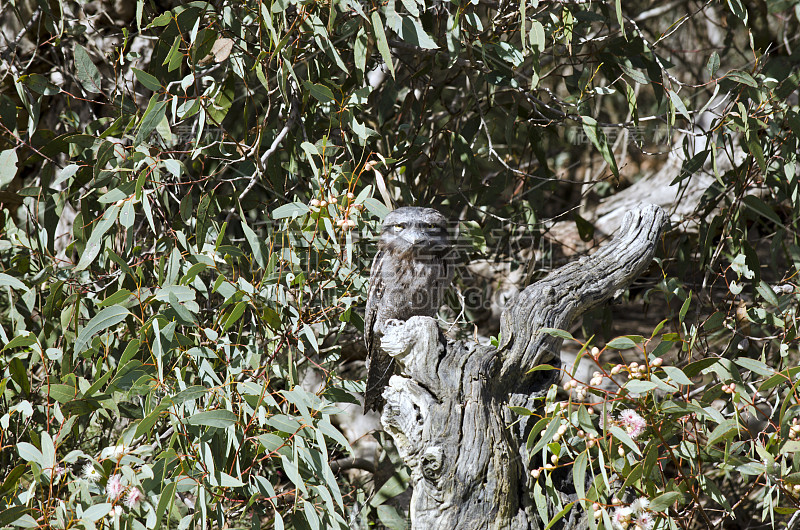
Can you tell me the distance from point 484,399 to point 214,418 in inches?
24.5

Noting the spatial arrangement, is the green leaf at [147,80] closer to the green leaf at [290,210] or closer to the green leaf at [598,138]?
the green leaf at [290,210]

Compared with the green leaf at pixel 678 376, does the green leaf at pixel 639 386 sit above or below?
above

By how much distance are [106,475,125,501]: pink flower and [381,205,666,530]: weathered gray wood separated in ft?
2.06

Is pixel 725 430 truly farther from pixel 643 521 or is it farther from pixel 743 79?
pixel 743 79

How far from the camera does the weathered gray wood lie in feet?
5.03

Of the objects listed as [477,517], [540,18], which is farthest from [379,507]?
[540,18]

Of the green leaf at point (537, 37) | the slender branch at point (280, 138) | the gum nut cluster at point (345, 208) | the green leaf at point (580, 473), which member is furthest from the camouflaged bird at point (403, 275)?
the green leaf at point (580, 473)

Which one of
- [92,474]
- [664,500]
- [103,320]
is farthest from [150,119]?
[664,500]

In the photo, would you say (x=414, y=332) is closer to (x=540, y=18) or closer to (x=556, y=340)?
(x=556, y=340)

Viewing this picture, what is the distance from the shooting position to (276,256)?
5.74 ft

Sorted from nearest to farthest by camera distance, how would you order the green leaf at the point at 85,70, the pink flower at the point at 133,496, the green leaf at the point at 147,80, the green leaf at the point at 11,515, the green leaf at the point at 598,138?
the green leaf at the point at 11,515
the pink flower at the point at 133,496
the green leaf at the point at 147,80
the green leaf at the point at 85,70
the green leaf at the point at 598,138

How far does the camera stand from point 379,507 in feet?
7.84

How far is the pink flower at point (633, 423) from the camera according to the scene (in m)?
1.59

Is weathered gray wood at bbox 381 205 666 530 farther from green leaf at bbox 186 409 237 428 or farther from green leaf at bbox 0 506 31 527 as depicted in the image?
green leaf at bbox 0 506 31 527
